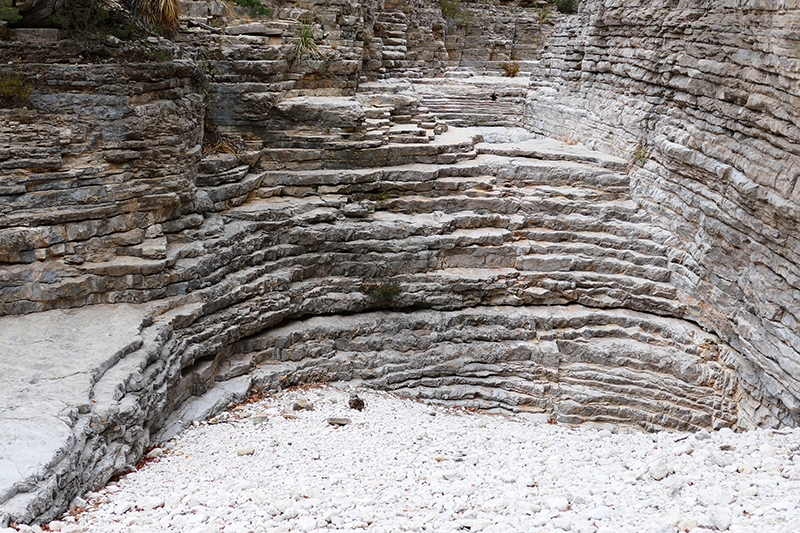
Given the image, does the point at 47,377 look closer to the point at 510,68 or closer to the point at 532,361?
the point at 532,361

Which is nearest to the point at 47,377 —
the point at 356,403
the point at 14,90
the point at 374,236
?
the point at 14,90

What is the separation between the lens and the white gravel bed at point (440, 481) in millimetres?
5383

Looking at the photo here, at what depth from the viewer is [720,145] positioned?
9945 mm

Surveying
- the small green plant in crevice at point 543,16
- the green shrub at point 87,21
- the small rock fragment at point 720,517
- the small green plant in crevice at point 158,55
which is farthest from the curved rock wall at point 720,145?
the small green plant in crevice at point 543,16

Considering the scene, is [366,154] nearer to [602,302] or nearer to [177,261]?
[177,261]

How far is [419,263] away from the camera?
36.0ft

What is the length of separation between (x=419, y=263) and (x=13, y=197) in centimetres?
592

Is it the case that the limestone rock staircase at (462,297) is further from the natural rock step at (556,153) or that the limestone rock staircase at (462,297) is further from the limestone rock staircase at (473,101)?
the limestone rock staircase at (473,101)

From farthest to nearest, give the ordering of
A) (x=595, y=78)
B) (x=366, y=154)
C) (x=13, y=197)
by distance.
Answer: (x=595, y=78) → (x=366, y=154) → (x=13, y=197)

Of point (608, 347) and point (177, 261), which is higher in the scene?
point (177, 261)

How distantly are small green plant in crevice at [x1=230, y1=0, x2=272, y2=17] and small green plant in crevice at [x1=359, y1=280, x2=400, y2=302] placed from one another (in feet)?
17.6

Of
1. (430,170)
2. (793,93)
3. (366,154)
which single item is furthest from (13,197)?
(793,93)

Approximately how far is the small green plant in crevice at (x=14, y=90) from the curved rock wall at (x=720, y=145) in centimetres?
942

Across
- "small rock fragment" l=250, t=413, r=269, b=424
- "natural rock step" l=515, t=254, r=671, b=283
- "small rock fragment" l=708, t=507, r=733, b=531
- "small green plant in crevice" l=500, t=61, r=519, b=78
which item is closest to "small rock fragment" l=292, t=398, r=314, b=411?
"small rock fragment" l=250, t=413, r=269, b=424
